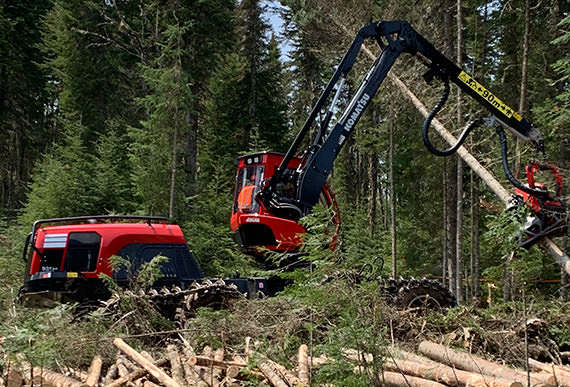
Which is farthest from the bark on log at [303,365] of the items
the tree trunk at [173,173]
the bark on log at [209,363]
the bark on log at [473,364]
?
the tree trunk at [173,173]

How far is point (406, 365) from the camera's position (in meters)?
4.88

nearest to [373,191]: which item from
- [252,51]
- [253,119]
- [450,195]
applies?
[253,119]

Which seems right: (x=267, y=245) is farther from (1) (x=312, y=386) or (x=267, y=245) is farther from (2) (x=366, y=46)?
(2) (x=366, y=46)

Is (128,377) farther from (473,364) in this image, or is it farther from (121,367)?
(473,364)

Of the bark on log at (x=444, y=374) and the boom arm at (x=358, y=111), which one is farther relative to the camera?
the boom arm at (x=358, y=111)

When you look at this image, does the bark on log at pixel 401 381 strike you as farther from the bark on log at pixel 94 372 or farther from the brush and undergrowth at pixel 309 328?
the bark on log at pixel 94 372

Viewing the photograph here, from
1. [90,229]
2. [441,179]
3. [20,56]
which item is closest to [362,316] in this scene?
[90,229]

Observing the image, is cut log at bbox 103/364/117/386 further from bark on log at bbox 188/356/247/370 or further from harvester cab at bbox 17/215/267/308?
harvester cab at bbox 17/215/267/308

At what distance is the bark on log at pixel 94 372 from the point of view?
488cm

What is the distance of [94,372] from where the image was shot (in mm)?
5129

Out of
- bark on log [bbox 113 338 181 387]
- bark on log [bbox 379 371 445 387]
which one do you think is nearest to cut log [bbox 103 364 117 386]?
bark on log [bbox 113 338 181 387]

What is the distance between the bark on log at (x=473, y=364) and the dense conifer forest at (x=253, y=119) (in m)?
0.87

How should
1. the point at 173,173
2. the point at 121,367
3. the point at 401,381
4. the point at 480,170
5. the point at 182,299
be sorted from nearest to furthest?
the point at 401,381 < the point at 121,367 < the point at 182,299 < the point at 480,170 < the point at 173,173

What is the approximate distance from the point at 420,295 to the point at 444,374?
13.3 feet
